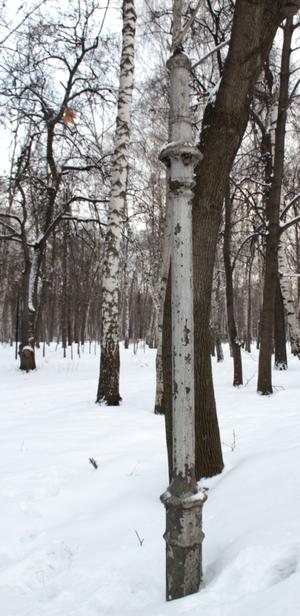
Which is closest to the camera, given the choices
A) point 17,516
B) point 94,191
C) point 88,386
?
point 17,516

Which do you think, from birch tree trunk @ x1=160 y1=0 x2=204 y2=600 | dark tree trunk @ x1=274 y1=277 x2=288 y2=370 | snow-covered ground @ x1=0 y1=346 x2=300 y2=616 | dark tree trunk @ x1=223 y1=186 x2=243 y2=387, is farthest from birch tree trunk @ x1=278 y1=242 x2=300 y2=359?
birch tree trunk @ x1=160 y1=0 x2=204 y2=600

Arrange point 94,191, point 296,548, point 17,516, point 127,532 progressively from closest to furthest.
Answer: point 296,548 → point 127,532 → point 17,516 → point 94,191

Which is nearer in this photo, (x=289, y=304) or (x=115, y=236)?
(x=115, y=236)

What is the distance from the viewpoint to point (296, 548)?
1760 millimetres

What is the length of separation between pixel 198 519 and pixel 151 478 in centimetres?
182

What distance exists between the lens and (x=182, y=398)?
180 centimetres

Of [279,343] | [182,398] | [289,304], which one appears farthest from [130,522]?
[279,343]

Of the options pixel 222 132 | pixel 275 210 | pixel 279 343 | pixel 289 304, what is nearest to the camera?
pixel 222 132

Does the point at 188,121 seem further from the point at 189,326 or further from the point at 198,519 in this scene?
the point at 198,519

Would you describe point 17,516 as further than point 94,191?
No

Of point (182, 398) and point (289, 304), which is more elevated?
point (289, 304)

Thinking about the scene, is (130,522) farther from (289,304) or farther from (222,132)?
(289,304)

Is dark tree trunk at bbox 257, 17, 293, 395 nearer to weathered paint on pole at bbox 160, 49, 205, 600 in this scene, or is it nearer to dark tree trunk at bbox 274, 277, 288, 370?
dark tree trunk at bbox 274, 277, 288, 370

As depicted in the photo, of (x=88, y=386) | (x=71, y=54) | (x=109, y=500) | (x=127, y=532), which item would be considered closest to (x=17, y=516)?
(x=109, y=500)
